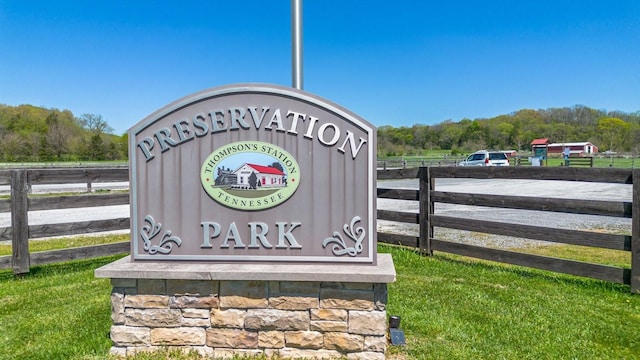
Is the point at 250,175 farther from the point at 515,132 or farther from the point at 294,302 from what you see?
Answer: the point at 515,132

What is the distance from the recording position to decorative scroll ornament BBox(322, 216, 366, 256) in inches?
119

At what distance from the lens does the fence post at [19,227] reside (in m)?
5.18

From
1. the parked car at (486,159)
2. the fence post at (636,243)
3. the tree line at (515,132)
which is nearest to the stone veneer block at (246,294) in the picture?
the fence post at (636,243)

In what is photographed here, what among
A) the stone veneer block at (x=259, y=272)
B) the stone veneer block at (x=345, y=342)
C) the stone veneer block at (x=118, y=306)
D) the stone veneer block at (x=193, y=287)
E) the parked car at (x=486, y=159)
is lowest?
the stone veneer block at (x=345, y=342)

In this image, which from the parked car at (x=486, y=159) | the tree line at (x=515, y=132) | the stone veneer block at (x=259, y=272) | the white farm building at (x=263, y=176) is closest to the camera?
the stone veneer block at (x=259, y=272)

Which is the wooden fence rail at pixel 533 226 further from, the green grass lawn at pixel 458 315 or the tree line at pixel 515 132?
the tree line at pixel 515 132

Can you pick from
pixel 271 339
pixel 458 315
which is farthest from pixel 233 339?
pixel 458 315

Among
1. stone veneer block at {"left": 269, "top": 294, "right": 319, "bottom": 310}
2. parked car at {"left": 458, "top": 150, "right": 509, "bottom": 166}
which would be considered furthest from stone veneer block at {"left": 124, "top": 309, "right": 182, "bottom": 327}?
parked car at {"left": 458, "top": 150, "right": 509, "bottom": 166}

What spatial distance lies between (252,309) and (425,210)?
146 inches

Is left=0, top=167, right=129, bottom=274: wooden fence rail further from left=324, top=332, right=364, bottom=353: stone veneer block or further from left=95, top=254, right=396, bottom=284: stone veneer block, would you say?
left=324, top=332, right=364, bottom=353: stone veneer block

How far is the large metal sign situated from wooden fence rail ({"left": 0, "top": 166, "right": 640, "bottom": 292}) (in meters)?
2.98

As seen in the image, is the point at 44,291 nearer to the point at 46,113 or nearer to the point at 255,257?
the point at 255,257

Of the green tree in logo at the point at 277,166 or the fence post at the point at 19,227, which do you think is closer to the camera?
the green tree in logo at the point at 277,166

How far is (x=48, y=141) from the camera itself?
159 feet
